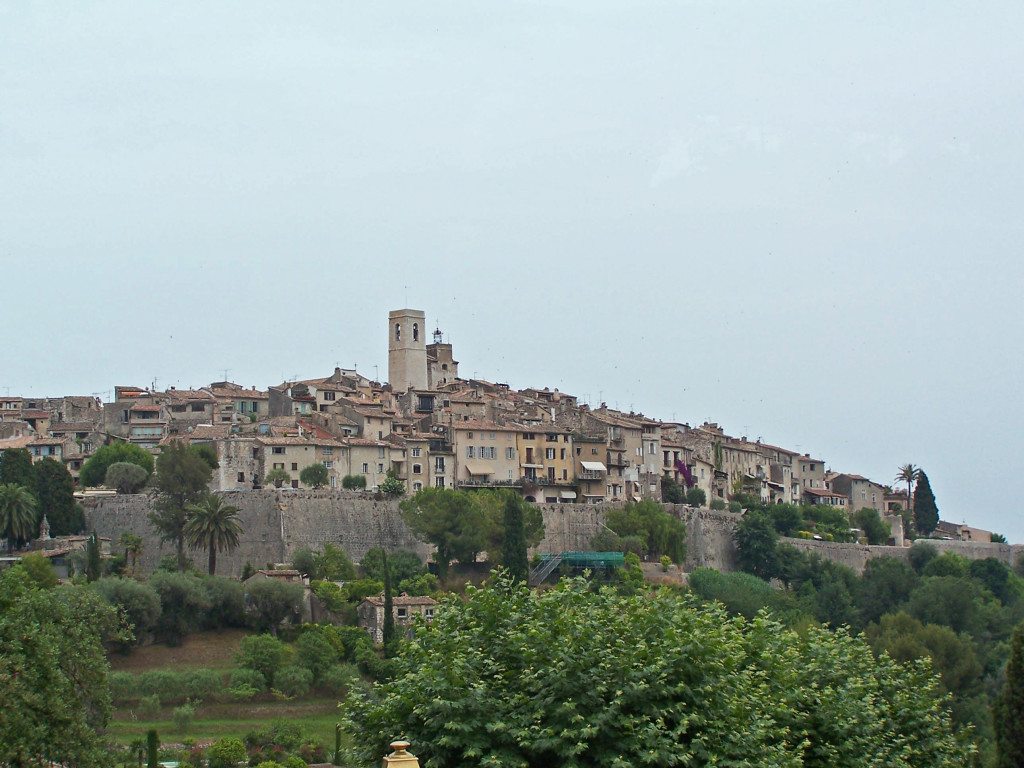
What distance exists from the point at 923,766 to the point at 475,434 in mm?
54954

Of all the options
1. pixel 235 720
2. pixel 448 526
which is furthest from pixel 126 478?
pixel 235 720

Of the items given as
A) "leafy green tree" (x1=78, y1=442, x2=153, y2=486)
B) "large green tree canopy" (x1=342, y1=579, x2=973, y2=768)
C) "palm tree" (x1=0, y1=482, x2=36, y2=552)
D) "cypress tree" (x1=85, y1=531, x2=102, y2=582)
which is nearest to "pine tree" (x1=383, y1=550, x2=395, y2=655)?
"cypress tree" (x1=85, y1=531, x2=102, y2=582)

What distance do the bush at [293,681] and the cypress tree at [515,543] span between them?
12.2m

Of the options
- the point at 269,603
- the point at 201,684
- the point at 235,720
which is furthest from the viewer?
the point at 269,603

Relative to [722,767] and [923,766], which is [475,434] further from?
[722,767]

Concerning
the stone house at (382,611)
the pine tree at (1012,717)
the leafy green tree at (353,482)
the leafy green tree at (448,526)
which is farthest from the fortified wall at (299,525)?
the pine tree at (1012,717)

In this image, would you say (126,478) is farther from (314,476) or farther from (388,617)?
(388,617)

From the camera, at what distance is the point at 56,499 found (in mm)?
73438

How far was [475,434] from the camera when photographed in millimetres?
85812

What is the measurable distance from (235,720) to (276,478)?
973 inches

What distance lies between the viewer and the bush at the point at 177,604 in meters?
62.6

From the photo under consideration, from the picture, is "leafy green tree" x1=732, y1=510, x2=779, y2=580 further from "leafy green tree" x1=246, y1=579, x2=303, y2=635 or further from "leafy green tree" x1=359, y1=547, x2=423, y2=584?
"leafy green tree" x1=246, y1=579, x2=303, y2=635

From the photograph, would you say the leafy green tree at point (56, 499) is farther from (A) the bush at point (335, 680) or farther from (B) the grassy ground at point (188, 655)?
(A) the bush at point (335, 680)

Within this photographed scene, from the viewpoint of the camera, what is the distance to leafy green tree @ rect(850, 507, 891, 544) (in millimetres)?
99062
